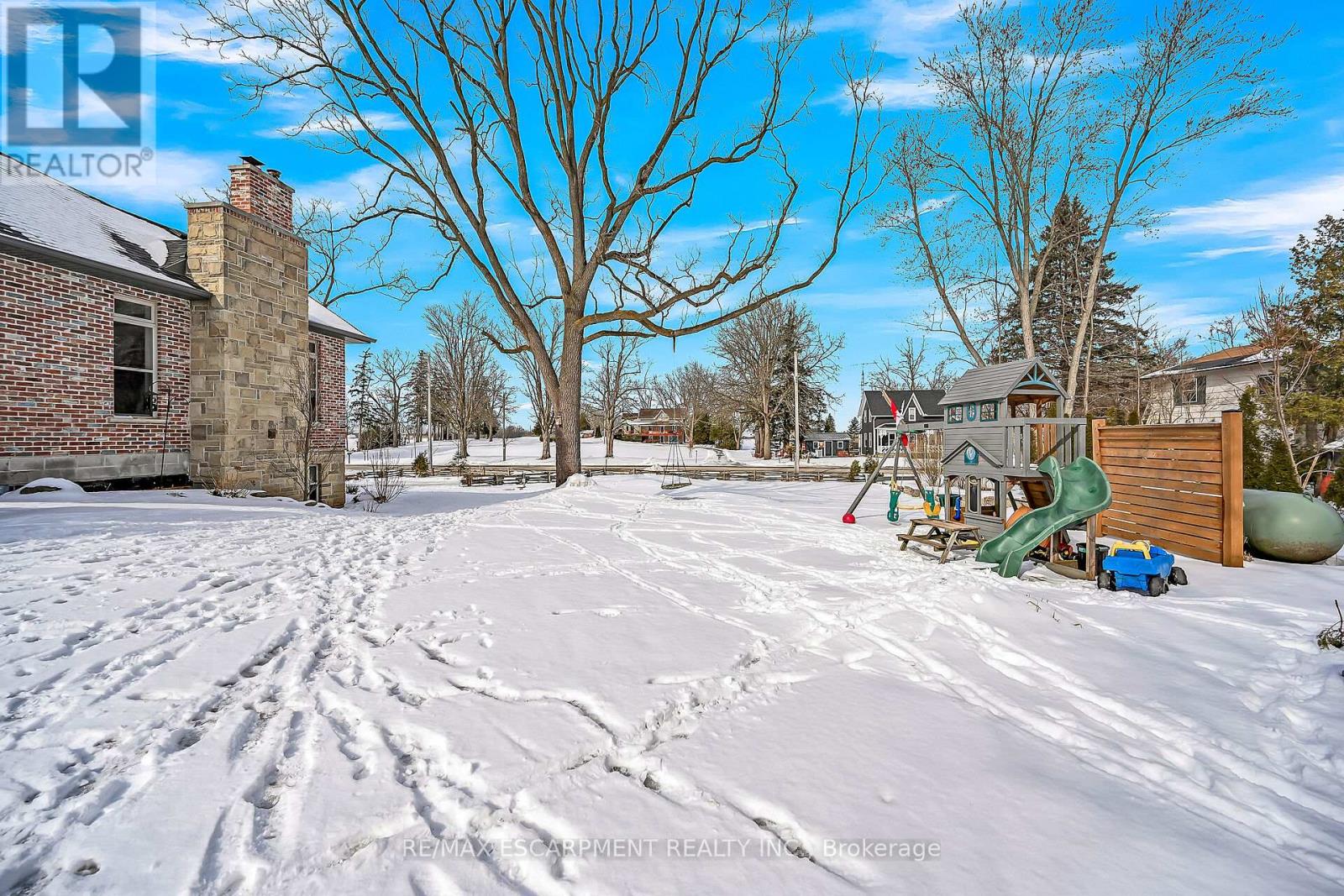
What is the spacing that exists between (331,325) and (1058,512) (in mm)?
17037

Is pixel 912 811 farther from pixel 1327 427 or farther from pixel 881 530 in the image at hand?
pixel 1327 427

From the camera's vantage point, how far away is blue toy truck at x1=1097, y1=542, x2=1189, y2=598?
18.1 feet

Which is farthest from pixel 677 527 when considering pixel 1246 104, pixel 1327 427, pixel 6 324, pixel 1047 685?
pixel 1327 427

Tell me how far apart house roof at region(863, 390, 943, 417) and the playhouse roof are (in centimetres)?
3544

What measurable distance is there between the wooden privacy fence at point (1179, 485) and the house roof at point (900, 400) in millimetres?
34323

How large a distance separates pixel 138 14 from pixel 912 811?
588 inches

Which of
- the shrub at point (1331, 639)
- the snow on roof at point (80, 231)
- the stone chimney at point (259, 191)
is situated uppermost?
the stone chimney at point (259, 191)

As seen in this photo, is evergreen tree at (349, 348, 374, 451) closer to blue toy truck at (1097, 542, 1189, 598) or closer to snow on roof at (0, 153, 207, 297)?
snow on roof at (0, 153, 207, 297)

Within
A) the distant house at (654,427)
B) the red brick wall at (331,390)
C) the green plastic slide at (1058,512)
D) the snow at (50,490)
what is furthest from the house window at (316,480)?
the distant house at (654,427)

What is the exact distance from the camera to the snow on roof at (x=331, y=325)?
1522 centimetres

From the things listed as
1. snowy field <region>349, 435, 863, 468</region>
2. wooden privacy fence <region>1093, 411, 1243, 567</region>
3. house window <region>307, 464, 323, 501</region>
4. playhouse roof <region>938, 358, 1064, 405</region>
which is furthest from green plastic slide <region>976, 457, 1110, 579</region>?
snowy field <region>349, 435, 863, 468</region>

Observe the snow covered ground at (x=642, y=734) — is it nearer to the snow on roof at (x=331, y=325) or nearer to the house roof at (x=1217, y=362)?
the snow on roof at (x=331, y=325)

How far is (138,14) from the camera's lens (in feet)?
31.4

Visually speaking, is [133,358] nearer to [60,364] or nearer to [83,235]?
[60,364]
